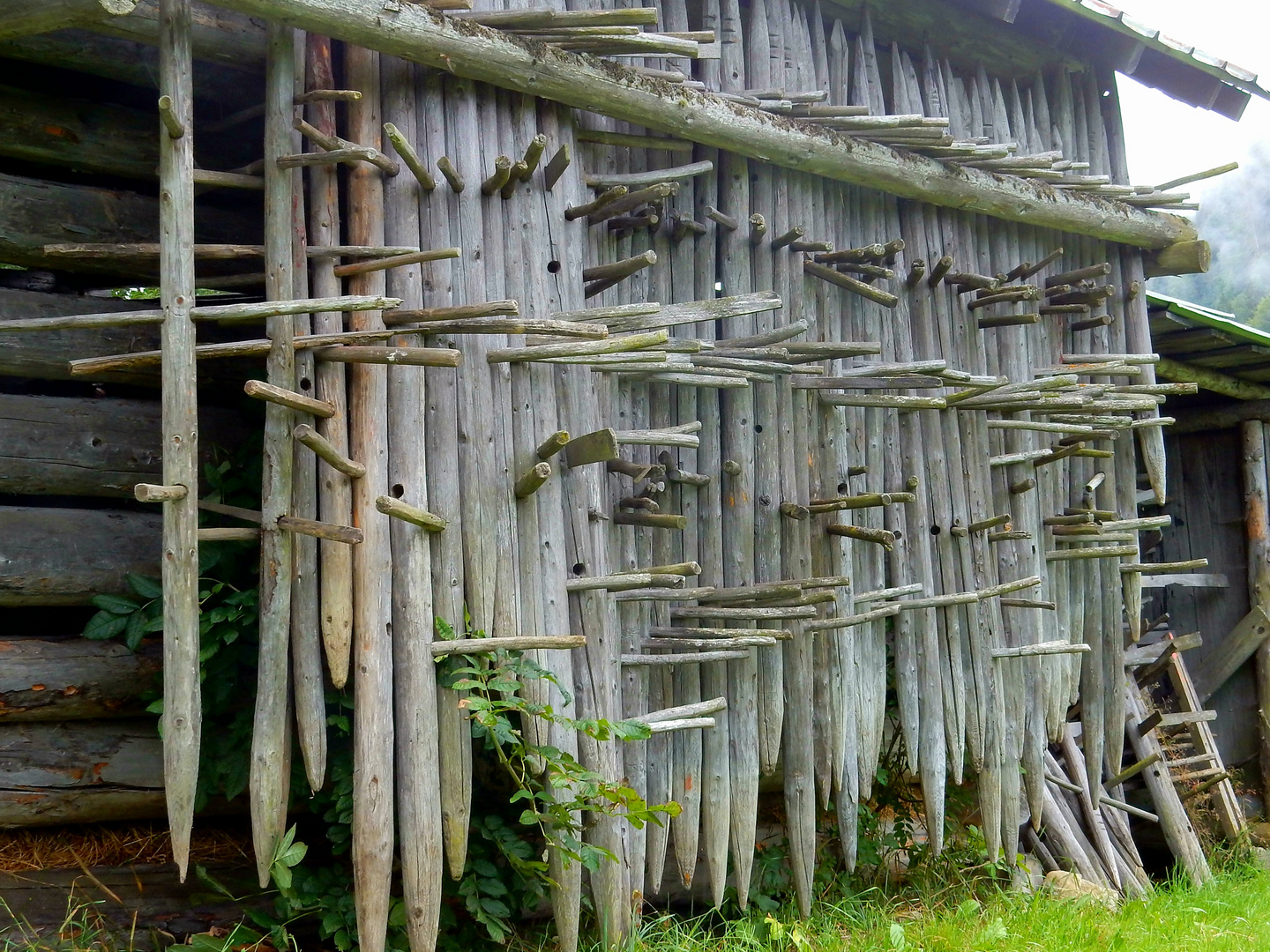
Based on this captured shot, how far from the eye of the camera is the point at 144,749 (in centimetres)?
411

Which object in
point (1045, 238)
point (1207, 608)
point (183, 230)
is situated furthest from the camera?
point (1207, 608)

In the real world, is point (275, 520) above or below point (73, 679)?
above

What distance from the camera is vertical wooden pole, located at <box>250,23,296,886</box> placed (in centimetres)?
343

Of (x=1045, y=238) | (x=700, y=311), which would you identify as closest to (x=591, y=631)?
(x=700, y=311)

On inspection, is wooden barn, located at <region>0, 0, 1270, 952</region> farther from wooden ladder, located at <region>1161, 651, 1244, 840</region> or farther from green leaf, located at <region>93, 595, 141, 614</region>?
wooden ladder, located at <region>1161, 651, 1244, 840</region>

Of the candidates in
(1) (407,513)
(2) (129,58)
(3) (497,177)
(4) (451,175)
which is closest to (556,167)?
(3) (497,177)

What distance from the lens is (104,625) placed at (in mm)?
3783

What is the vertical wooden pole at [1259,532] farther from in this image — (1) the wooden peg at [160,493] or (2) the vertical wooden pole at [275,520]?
(1) the wooden peg at [160,493]

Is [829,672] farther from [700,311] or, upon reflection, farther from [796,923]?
[700,311]

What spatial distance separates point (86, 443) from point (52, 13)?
4.89ft

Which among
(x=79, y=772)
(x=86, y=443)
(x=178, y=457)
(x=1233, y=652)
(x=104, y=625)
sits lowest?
(x=1233, y=652)

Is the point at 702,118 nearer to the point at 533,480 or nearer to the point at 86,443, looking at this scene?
the point at 533,480

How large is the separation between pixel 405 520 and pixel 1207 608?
7663 millimetres

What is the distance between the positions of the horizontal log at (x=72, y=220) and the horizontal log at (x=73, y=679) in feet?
4.57
